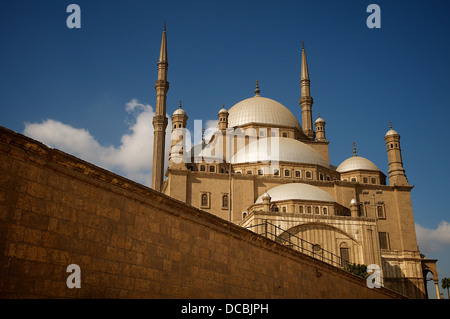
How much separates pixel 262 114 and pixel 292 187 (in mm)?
13320

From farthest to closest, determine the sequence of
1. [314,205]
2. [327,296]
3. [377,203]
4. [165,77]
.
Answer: [165,77] → [377,203] → [314,205] → [327,296]

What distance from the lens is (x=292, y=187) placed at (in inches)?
1255

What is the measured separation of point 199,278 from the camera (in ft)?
29.7

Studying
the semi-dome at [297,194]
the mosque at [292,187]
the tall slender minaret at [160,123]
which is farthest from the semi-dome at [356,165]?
the tall slender minaret at [160,123]

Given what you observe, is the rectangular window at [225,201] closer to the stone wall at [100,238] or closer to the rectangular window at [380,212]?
the rectangular window at [380,212]

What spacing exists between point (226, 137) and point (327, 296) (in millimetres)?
27368

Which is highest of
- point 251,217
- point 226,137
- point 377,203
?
point 226,137

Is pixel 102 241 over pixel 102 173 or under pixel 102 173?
under

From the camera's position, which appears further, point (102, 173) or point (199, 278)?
point (199, 278)

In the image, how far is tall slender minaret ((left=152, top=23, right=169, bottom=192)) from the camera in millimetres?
36375

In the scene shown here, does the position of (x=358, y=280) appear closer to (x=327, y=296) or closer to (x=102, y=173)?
(x=327, y=296)

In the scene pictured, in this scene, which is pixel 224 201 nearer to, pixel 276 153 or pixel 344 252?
pixel 276 153
